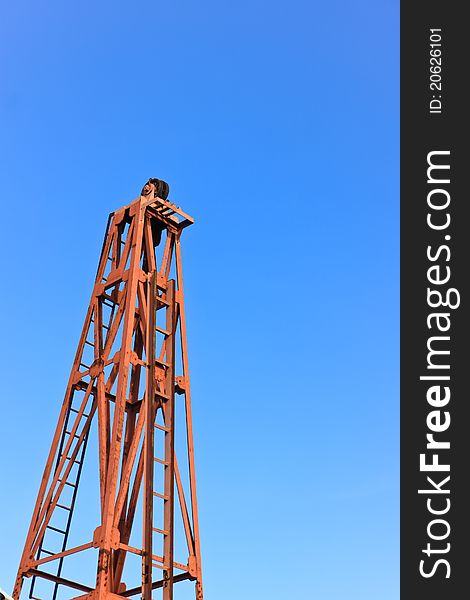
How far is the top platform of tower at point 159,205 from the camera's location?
18609mm

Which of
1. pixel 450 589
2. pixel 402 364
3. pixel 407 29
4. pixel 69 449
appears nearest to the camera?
pixel 450 589

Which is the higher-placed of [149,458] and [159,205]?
[159,205]

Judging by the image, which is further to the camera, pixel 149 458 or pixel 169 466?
pixel 169 466

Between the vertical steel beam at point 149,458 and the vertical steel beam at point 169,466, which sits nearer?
the vertical steel beam at point 149,458

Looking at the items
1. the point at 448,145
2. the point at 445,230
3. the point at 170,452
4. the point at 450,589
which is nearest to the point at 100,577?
the point at 170,452

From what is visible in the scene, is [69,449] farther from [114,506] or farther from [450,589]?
[450,589]

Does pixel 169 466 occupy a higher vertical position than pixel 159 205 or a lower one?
lower

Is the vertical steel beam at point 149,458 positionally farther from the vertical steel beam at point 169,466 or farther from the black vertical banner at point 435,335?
the black vertical banner at point 435,335

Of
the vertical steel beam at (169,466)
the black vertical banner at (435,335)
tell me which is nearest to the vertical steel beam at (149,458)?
the vertical steel beam at (169,466)

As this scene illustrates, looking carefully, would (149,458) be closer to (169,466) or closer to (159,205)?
(169,466)

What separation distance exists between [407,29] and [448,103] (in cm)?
173

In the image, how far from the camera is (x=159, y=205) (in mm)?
18641

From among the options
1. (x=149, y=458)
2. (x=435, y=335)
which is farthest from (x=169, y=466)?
(x=435, y=335)

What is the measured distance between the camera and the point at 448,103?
14.0 metres
